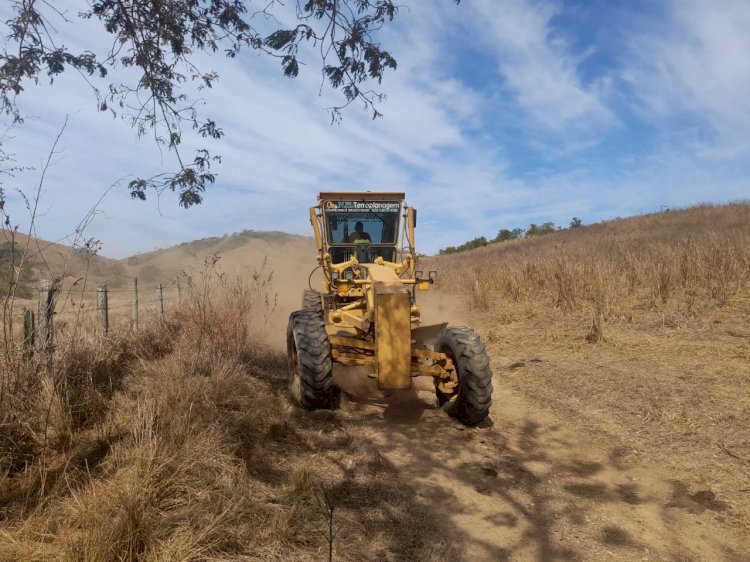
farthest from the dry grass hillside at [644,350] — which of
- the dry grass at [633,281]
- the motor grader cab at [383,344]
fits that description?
the motor grader cab at [383,344]

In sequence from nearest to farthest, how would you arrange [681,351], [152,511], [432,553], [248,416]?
1. [152,511]
2. [432,553]
3. [248,416]
4. [681,351]

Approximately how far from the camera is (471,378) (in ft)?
17.0

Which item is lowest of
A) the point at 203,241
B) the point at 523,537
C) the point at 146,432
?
the point at 523,537

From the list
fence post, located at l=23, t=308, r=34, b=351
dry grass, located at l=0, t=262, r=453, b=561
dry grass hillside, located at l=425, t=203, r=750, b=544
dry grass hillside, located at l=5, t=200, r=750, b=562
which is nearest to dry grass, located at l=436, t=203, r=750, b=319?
dry grass hillside, located at l=425, t=203, r=750, b=544

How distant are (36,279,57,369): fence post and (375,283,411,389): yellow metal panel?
2906 millimetres

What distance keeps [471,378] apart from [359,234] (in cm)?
384

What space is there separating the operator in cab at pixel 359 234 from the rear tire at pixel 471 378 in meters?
3.22

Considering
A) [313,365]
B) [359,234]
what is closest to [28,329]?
[313,365]

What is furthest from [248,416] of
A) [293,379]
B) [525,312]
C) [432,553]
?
[525,312]

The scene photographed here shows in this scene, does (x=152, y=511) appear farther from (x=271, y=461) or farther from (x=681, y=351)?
(x=681, y=351)

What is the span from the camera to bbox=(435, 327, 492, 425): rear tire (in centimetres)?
517

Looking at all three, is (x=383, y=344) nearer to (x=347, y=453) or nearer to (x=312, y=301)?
(x=347, y=453)

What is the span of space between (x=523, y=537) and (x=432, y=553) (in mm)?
683

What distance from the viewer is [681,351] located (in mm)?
7277
